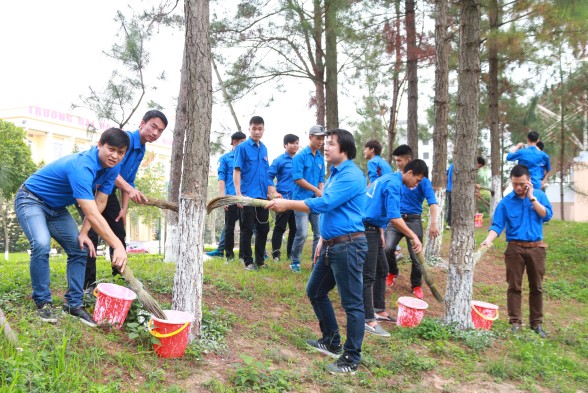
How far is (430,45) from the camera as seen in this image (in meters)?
10.6

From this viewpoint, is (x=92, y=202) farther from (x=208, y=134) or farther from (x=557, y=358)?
(x=557, y=358)

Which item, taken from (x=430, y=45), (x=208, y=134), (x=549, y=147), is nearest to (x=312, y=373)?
(x=208, y=134)

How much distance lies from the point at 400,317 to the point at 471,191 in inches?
60.8

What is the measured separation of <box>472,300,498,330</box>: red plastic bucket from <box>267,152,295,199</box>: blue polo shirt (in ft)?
9.70

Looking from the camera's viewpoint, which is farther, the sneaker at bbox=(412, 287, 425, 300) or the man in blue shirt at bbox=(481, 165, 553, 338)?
the sneaker at bbox=(412, 287, 425, 300)

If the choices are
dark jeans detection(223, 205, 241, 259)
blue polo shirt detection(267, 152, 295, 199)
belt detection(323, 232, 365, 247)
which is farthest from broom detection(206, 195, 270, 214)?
dark jeans detection(223, 205, 241, 259)

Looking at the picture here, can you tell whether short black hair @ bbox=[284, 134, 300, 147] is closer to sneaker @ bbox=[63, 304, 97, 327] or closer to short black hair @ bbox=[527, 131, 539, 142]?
sneaker @ bbox=[63, 304, 97, 327]

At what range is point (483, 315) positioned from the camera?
17.1 feet

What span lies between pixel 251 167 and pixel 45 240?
3270 millimetres

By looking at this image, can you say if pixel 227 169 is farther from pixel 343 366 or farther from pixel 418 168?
pixel 343 366

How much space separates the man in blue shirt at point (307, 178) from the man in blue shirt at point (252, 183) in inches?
18.1

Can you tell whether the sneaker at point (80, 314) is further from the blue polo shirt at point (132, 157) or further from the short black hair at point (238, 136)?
the short black hair at point (238, 136)

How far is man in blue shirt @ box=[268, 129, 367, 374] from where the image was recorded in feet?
12.2

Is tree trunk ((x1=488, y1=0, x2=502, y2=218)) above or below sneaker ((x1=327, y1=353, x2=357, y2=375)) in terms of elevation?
above
